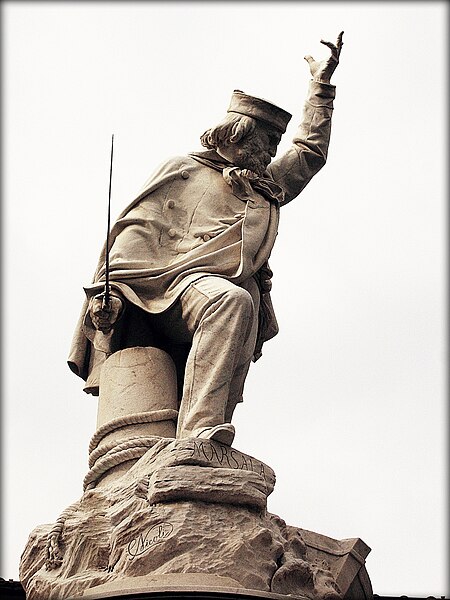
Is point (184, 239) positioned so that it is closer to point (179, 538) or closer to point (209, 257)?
point (209, 257)

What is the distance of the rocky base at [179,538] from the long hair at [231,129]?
2.78 metres

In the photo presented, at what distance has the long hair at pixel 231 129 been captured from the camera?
1344cm

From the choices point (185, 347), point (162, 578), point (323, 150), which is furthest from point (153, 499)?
point (323, 150)

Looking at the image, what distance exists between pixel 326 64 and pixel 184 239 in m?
1.97

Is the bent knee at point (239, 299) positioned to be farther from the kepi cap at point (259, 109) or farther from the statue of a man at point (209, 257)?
the kepi cap at point (259, 109)

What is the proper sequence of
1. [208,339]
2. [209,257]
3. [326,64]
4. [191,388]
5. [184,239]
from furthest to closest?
1. [326,64]
2. [184,239]
3. [209,257]
4. [208,339]
5. [191,388]

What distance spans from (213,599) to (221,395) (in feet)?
6.22

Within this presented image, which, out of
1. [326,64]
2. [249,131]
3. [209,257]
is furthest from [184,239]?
[326,64]

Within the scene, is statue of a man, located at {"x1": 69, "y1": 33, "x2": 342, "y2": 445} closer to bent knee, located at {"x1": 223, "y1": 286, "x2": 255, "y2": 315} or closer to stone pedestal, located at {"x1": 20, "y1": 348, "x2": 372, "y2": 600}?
bent knee, located at {"x1": 223, "y1": 286, "x2": 255, "y2": 315}

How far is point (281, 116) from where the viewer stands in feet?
44.4

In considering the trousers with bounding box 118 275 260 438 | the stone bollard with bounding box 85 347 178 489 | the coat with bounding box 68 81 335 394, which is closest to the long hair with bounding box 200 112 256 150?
the coat with bounding box 68 81 335 394

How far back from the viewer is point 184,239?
1317 centimetres

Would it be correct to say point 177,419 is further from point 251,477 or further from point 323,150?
point 323,150

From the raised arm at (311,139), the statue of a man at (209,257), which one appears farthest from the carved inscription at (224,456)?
the raised arm at (311,139)
